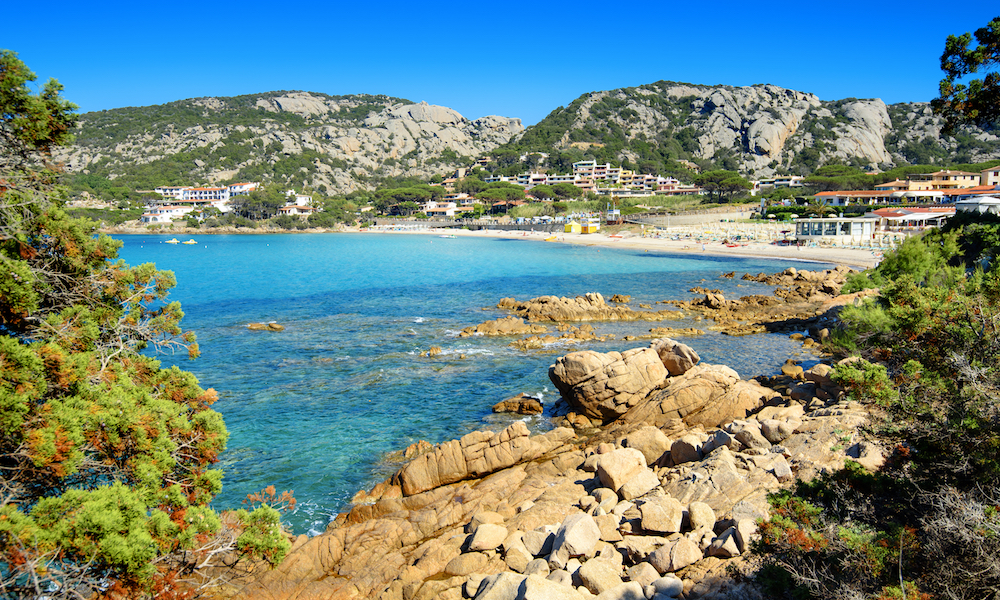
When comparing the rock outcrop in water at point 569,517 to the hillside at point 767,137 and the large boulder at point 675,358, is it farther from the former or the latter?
the hillside at point 767,137

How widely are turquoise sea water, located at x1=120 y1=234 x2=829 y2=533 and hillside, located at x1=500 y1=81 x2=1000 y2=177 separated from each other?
4756 inches

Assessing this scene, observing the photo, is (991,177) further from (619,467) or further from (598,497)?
(598,497)

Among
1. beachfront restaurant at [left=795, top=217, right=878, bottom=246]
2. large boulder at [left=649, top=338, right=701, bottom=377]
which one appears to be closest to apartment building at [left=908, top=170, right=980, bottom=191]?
beachfront restaurant at [left=795, top=217, right=878, bottom=246]

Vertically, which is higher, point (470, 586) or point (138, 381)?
point (138, 381)

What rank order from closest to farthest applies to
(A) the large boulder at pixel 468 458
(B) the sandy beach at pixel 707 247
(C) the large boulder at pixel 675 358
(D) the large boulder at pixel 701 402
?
(A) the large boulder at pixel 468 458, (D) the large boulder at pixel 701 402, (C) the large boulder at pixel 675 358, (B) the sandy beach at pixel 707 247

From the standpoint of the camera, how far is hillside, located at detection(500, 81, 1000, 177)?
Answer: 156000 mm

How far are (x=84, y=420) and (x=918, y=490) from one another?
9.13 meters

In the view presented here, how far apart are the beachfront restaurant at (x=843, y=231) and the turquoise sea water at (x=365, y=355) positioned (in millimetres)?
10400

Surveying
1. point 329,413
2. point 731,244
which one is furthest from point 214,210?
point 329,413

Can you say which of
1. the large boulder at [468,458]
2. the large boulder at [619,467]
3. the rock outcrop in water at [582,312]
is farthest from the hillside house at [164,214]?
the large boulder at [619,467]

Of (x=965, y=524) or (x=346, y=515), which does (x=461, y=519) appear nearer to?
(x=346, y=515)

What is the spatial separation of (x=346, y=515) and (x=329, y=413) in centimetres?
701

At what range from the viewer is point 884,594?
5.07 m

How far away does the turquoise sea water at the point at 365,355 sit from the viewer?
594 inches
